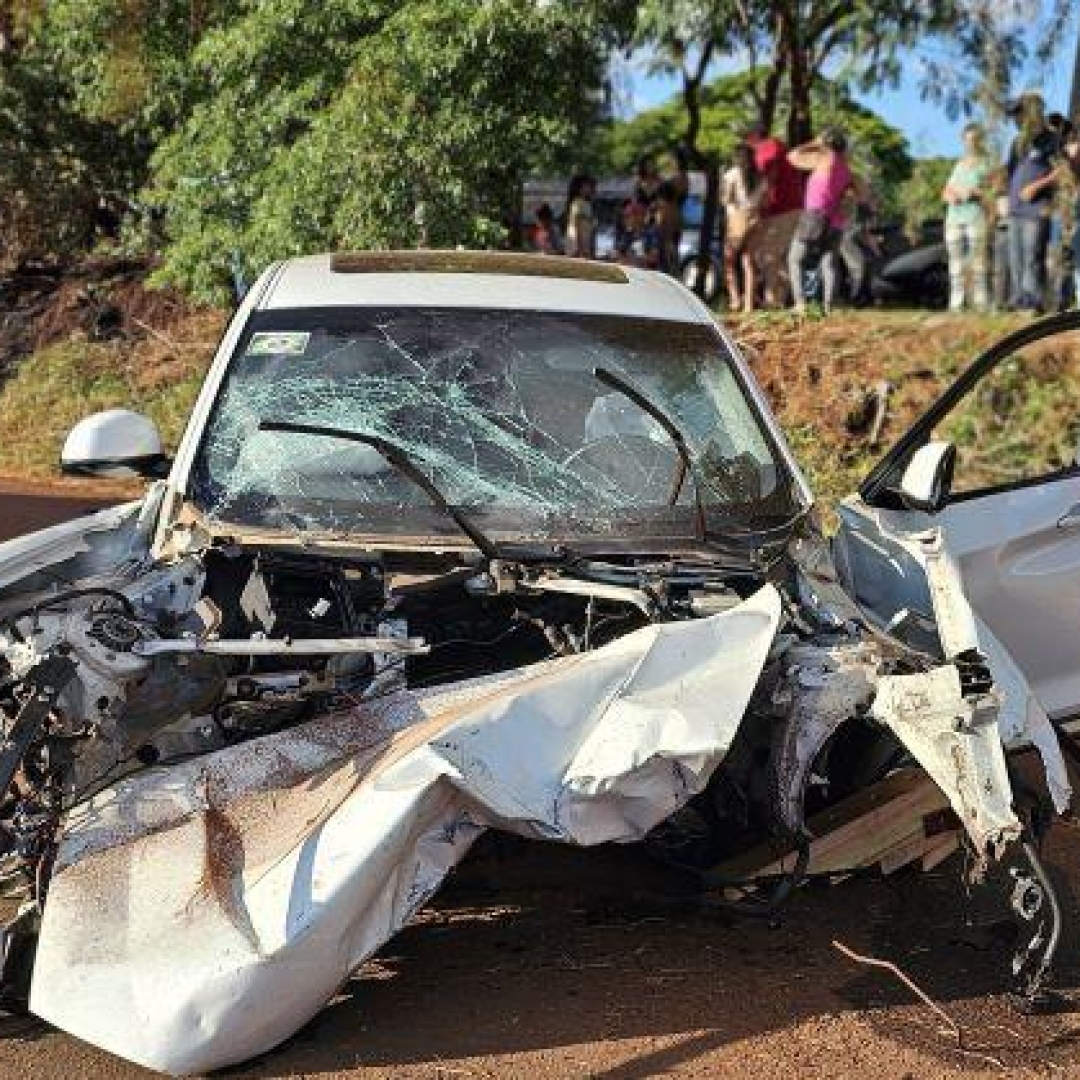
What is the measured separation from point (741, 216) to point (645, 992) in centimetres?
1023

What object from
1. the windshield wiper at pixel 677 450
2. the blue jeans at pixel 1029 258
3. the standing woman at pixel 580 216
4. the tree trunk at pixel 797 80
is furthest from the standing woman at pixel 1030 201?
the windshield wiper at pixel 677 450

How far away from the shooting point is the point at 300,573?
385cm

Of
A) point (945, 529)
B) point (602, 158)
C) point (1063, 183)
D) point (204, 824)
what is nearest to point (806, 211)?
point (1063, 183)

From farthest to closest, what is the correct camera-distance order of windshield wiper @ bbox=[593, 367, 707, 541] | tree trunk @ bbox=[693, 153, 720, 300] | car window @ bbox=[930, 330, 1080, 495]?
tree trunk @ bbox=[693, 153, 720, 300]
car window @ bbox=[930, 330, 1080, 495]
windshield wiper @ bbox=[593, 367, 707, 541]

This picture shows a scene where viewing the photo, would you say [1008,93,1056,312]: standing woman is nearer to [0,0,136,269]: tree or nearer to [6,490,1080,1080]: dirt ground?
[6,490,1080,1080]: dirt ground

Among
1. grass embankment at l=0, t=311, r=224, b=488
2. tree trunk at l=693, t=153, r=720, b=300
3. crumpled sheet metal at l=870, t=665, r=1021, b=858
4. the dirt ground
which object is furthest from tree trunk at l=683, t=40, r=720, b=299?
crumpled sheet metal at l=870, t=665, r=1021, b=858

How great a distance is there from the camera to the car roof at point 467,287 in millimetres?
4906

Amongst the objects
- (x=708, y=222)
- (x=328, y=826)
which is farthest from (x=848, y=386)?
(x=328, y=826)

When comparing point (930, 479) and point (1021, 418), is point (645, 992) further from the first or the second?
point (1021, 418)

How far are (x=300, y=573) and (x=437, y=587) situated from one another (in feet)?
1.14

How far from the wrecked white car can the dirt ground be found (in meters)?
0.18

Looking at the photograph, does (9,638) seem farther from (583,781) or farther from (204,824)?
(583,781)

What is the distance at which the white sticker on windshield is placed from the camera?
4.69 meters

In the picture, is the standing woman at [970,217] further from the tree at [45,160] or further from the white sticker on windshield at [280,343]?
the tree at [45,160]
